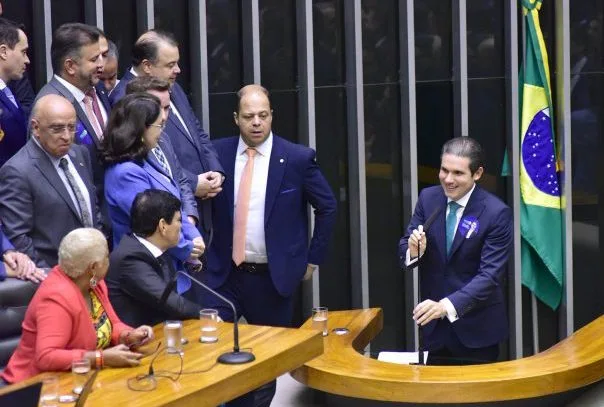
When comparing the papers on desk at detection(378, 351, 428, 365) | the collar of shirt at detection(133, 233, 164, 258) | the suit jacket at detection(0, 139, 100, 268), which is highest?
the suit jacket at detection(0, 139, 100, 268)

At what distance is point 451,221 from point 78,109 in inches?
63.0

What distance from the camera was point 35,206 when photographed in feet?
14.9

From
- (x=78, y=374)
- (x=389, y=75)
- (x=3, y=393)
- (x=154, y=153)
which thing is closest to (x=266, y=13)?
(x=389, y=75)

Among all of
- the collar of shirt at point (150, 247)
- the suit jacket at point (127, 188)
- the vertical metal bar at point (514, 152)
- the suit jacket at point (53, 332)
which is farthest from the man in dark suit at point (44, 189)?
the vertical metal bar at point (514, 152)

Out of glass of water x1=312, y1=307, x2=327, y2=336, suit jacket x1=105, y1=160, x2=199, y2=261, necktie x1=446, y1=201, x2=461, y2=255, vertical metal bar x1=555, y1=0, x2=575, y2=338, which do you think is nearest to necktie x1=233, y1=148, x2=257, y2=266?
glass of water x1=312, y1=307, x2=327, y2=336

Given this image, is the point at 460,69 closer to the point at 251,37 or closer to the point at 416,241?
the point at 251,37

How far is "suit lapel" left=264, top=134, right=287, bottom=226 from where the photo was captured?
5.23 m

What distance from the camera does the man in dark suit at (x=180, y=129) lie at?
516 centimetres

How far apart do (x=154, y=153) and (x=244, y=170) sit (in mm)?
581

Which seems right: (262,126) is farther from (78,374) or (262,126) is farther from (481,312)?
(78,374)

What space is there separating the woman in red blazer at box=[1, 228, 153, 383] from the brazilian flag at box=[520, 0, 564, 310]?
11.3ft

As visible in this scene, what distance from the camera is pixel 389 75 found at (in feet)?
22.5

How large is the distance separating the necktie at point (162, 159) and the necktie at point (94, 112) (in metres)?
0.27

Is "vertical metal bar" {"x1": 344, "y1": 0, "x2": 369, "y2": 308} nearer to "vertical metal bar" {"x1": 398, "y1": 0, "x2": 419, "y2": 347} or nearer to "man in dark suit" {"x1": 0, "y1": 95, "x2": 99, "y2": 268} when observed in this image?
"vertical metal bar" {"x1": 398, "y1": 0, "x2": 419, "y2": 347}
